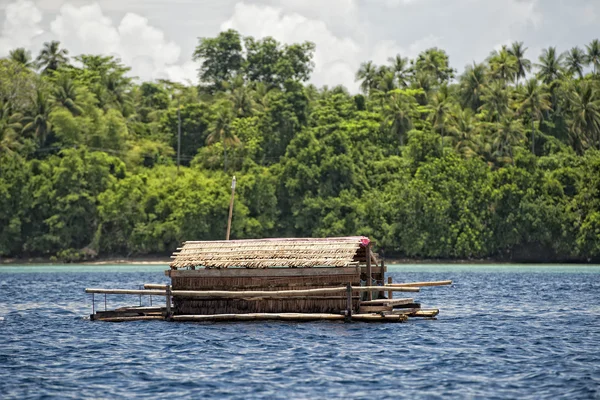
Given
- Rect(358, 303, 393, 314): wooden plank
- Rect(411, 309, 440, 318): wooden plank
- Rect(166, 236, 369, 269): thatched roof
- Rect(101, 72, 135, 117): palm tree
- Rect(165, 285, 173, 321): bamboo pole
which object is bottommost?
Rect(411, 309, 440, 318): wooden plank

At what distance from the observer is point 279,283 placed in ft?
99.5

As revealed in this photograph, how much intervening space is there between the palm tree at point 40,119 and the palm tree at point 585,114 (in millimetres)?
55829

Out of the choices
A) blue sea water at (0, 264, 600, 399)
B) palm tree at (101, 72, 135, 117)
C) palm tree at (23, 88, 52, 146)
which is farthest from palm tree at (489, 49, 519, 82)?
blue sea water at (0, 264, 600, 399)

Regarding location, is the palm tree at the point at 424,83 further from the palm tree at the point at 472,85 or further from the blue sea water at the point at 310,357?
the blue sea water at the point at 310,357

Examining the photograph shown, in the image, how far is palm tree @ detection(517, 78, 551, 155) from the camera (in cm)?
10144

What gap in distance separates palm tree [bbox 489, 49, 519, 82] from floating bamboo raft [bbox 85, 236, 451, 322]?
81296 mm

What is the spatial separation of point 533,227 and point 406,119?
20259 millimetres

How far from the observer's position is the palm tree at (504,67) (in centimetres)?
10850

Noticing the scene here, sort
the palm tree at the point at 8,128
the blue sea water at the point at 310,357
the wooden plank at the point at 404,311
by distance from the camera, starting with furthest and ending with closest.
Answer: the palm tree at the point at 8,128
the wooden plank at the point at 404,311
the blue sea water at the point at 310,357

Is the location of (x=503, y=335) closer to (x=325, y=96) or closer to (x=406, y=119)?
(x=406, y=119)

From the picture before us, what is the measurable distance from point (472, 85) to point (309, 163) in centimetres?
2542

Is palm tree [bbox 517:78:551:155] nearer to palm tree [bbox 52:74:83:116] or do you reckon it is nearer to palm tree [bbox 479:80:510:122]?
palm tree [bbox 479:80:510:122]

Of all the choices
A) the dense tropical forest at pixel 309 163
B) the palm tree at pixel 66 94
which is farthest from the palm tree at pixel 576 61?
the palm tree at pixel 66 94

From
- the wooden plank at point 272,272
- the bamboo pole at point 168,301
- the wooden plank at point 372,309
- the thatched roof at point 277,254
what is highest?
the thatched roof at point 277,254
